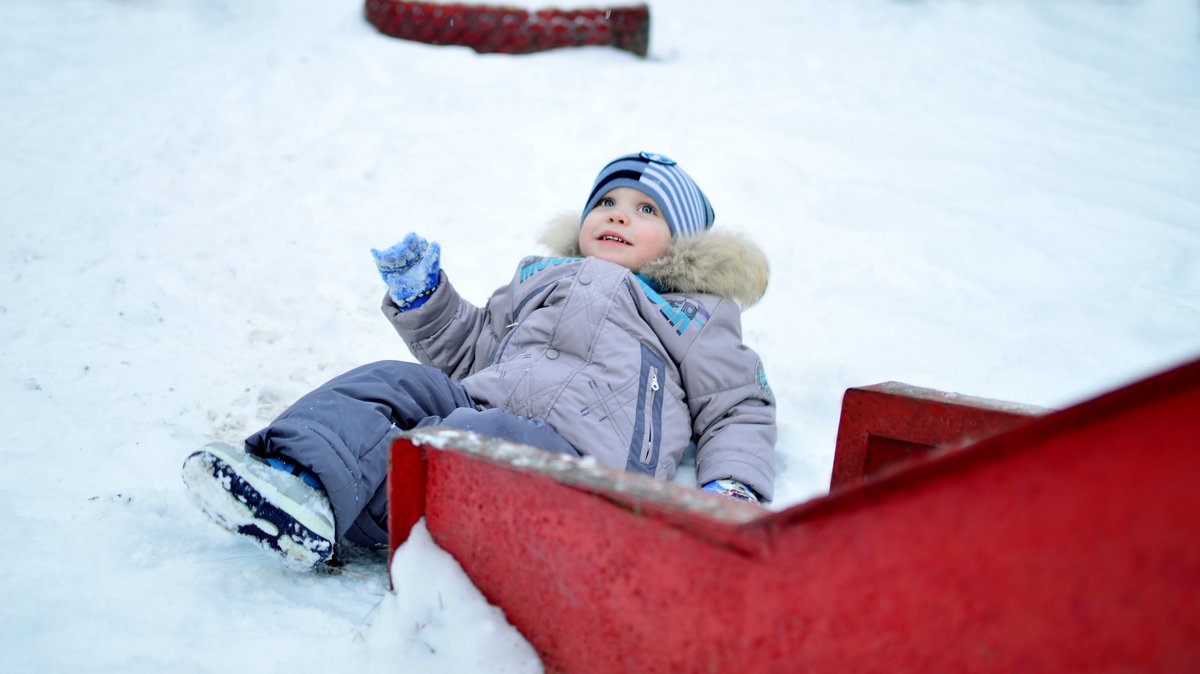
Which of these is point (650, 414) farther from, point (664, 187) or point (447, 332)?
point (664, 187)

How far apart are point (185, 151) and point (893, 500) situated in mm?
3558

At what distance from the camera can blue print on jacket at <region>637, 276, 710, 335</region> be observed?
2.11 meters

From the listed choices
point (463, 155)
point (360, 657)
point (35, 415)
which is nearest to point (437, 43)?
point (463, 155)

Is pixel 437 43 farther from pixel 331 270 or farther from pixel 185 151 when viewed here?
pixel 331 270

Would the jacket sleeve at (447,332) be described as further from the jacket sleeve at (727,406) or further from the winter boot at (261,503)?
the winter boot at (261,503)

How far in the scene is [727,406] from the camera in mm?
2039

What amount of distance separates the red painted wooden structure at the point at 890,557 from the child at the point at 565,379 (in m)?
0.49

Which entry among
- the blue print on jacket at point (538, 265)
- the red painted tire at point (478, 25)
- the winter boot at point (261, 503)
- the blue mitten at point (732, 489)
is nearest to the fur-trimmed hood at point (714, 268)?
the blue print on jacket at point (538, 265)

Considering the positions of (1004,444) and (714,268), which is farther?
(714,268)

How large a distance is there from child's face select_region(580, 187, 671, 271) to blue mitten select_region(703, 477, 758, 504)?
679mm

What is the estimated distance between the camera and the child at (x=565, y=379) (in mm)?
1458

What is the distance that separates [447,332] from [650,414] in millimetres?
608

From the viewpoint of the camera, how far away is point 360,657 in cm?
121

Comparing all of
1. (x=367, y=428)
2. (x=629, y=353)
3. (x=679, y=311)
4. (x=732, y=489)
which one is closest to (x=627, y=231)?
(x=679, y=311)
